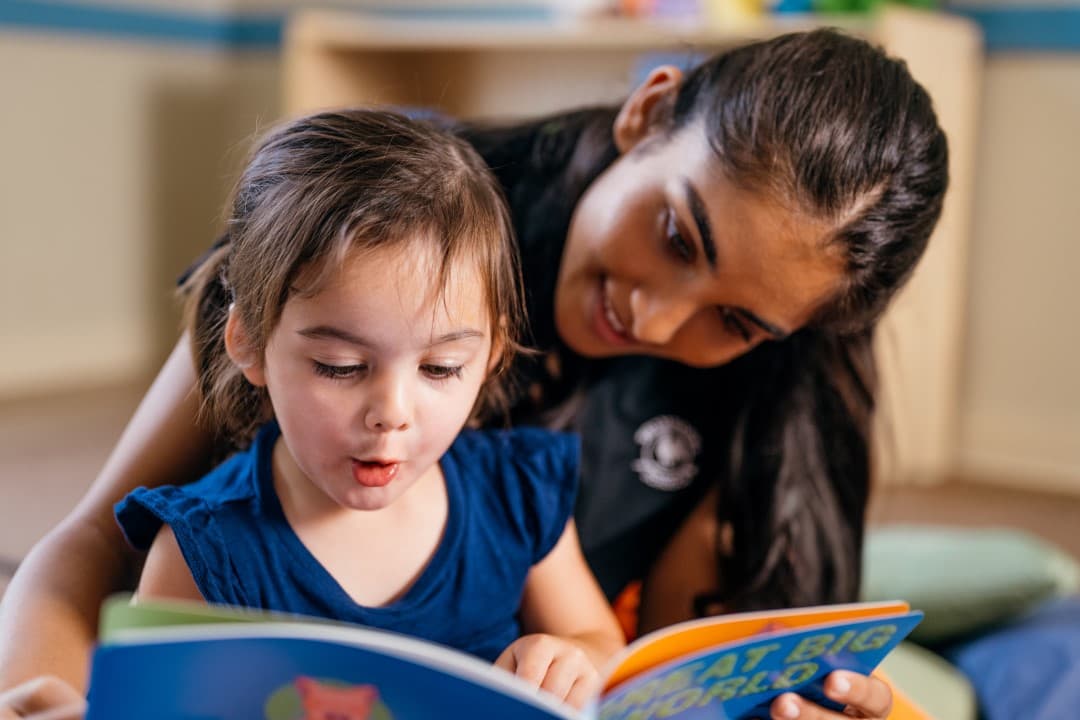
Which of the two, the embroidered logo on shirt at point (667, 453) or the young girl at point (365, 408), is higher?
the young girl at point (365, 408)

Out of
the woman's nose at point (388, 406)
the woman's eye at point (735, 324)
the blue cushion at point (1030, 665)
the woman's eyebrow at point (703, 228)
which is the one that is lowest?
the blue cushion at point (1030, 665)

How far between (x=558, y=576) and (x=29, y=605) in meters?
0.35

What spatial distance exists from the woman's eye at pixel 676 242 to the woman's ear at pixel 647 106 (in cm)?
12

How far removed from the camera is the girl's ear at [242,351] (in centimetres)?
72

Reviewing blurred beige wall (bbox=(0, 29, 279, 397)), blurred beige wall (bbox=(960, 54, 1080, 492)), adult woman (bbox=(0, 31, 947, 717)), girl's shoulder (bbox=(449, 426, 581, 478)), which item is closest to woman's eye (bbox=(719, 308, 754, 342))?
adult woman (bbox=(0, 31, 947, 717))

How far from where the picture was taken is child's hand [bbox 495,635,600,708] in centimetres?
69

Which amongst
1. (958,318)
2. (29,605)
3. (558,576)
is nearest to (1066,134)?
(958,318)

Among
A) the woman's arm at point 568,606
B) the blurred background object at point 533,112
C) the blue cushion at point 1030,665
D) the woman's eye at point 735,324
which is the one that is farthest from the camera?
the blurred background object at point 533,112

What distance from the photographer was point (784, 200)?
90 centimetres

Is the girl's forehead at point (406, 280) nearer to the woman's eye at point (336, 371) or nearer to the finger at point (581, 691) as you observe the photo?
the woman's eye at point (336, 371)

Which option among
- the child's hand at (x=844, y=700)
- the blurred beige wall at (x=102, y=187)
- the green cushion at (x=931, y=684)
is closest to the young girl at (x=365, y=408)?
the child's hand at (x=844, y=700)

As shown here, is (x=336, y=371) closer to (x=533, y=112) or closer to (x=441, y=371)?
(x=441, y=371)

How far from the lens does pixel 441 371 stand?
72 cm

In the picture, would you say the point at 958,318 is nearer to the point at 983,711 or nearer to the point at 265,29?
the point at 983,711
